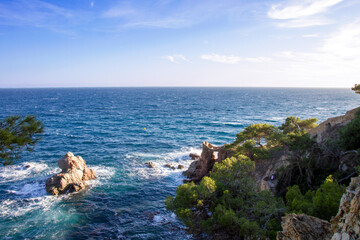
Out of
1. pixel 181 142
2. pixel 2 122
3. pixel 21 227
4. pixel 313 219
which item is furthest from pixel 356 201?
pixel 181 142

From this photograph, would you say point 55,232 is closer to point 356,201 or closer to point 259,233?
point 259,233

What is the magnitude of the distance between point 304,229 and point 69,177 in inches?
1217

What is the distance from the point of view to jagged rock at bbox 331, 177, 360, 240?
299 inches

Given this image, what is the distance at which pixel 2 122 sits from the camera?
50.2 ft

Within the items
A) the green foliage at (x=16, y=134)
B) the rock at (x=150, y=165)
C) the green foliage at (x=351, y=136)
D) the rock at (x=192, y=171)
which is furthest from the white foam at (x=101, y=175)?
the green foliage at (x=351, y=136)

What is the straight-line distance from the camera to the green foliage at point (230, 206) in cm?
1539

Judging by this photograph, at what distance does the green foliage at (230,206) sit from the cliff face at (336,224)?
16.5 ft

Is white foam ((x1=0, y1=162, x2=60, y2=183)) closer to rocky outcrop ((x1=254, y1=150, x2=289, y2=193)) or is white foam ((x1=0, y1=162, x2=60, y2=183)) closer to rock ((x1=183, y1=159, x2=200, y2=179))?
rock ((x1=183, y1=159, x2=200, y2=179))

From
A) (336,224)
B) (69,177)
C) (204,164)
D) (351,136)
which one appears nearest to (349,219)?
(336,224)

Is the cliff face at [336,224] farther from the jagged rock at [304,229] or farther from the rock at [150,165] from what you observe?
the rock at [150,165]

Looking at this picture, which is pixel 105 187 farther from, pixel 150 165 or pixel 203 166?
pixel 203 166

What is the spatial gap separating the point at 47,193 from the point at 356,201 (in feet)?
111

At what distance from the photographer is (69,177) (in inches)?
1271

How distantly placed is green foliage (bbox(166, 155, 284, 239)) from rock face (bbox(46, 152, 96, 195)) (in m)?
18.5
